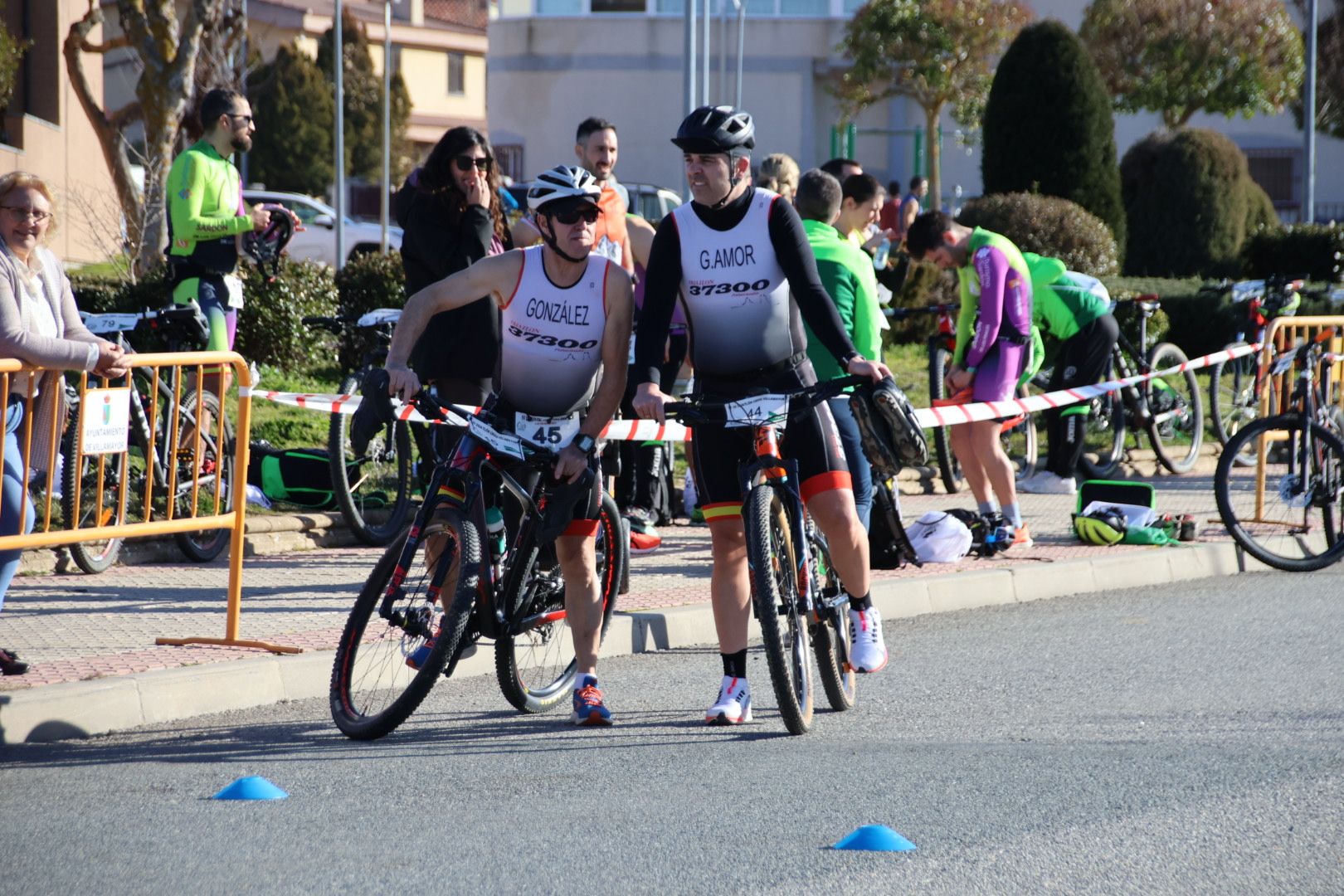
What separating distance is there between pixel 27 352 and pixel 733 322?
243 cm

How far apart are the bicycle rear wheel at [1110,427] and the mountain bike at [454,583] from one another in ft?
24.1

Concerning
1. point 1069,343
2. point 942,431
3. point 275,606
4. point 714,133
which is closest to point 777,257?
point 714,133

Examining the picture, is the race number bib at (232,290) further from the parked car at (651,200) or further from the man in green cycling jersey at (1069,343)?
the parked car at (651,200)

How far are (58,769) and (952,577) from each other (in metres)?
4.69

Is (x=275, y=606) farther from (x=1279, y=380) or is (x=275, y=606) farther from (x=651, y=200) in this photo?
(x=651, y=200)

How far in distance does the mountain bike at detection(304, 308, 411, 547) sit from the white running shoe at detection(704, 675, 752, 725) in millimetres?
3317

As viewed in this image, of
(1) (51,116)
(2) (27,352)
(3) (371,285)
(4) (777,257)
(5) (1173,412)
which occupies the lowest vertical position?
(5) (1173,412)

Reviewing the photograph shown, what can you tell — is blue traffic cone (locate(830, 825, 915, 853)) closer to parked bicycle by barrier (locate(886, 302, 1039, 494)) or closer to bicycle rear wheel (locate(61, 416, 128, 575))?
bicycle rear wheel (locate(61, 416, 128, 575))

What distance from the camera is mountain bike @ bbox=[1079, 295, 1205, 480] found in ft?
42.9

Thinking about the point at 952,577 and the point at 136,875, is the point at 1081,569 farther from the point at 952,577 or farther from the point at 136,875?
the point at 136,875

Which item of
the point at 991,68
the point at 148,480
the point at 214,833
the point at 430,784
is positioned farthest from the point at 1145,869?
the point at 991,68

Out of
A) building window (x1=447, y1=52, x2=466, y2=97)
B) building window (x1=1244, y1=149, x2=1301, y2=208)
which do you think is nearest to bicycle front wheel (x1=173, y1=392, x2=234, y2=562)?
building window (x1=1244, y1=149, x2=1301, y2=208)

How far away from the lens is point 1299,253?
2341 centimetres

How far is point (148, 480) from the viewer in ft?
23.6
